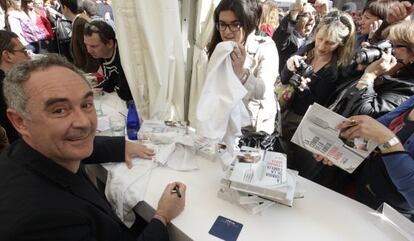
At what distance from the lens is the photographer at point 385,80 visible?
1.20m

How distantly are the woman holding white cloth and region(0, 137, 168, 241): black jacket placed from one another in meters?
0.79

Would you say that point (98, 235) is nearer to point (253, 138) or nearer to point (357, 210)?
point (253, 138)

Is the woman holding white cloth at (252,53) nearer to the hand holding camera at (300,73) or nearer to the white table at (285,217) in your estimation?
the hand holding camera at (300,73)

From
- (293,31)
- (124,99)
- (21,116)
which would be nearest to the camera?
(21,116)

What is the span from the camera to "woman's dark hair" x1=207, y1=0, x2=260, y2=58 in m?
1.26

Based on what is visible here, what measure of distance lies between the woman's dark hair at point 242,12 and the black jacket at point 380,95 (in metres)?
0.67

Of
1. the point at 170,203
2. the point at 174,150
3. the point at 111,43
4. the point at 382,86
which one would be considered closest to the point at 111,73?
the point at 111,43

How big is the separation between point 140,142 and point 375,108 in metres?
1.20

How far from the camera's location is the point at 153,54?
3.98 ft

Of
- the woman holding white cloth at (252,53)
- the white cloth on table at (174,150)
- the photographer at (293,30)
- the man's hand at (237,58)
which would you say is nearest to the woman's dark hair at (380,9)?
the photographer at (293,30)

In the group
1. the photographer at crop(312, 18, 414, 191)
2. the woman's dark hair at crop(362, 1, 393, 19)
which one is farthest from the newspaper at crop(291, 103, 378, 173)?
the woman's dark hair at crop(362, 1, 393, 19)

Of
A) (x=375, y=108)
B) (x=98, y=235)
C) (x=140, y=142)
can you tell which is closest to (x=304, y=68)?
(x=375, y=108)

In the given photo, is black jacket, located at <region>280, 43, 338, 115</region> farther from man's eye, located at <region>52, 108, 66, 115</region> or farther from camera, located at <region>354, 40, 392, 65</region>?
man's eye, located at <region>52, 108, 66, 115</region>

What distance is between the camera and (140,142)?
1.24 m
